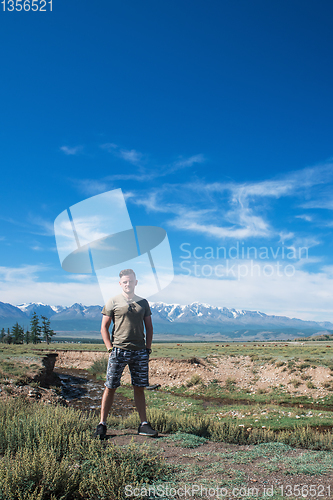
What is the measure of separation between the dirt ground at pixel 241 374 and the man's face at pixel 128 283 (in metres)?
18.2

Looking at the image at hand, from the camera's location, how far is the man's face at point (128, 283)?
5.27m

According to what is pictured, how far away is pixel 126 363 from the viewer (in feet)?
17.5

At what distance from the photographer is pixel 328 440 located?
6.55 m

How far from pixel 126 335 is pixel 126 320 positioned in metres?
0.25

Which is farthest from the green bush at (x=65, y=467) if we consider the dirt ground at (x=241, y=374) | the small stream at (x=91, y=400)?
the dirt ground at (x=241, y=374)

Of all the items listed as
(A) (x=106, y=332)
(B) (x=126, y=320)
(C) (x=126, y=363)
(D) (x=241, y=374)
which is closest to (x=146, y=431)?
(C) (x=126, y=363)

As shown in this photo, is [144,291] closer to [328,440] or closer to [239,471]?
[239,471]

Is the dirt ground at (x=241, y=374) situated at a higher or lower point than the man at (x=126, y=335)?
lower

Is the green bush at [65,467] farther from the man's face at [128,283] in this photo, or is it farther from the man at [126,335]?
the man's face at [128,283]

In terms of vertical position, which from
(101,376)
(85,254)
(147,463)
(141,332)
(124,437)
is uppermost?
(85,254)

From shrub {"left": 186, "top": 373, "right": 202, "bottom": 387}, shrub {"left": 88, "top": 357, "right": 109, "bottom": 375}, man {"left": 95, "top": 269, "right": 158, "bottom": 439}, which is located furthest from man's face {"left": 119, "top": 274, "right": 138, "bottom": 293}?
shrub {"left": 88, "top": 357, "right": 109, "bottom": 375}

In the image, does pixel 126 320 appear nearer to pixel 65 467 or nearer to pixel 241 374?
pixel 65 467

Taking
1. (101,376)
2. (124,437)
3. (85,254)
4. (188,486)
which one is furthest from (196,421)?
(101,376)

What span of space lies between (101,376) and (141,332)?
80.4 ft
